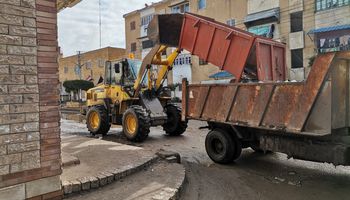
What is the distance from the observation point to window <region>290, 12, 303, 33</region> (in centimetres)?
2559

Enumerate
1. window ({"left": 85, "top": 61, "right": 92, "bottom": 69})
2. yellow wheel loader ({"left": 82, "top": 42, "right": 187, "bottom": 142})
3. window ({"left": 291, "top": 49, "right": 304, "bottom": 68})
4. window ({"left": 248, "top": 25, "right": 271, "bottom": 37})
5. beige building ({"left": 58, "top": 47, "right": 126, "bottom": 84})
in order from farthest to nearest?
window ({"left": 85, "top": 61, "right": 92, "bottom": 69}) → beige building ({"left": 58, "top": 47, "right": 126, "bottom": 84}) → window ({"left": 248, "top": 25, "right": 271, "bottom": 37}) → window ({"left": 291, "top": 49, "right": 304, "bottom": 68}) → yellow wheel loader ({"left": 82, "top": 42, "right": 187, "bottom": 142})

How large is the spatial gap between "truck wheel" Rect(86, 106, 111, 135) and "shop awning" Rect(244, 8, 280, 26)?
62.8ft

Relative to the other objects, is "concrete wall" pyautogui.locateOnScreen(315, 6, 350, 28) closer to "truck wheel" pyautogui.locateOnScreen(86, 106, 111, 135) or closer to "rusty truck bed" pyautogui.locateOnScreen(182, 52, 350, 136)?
"truck wheel" pyautogui.locateOnScreen(86, 106, 111, 135)

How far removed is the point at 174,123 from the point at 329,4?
1780 centimetres

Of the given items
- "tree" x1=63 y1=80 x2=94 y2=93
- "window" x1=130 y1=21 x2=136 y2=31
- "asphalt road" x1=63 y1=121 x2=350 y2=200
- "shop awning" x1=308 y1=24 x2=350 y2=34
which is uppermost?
"window" x1=130 y1=21 x2=136 y2=31

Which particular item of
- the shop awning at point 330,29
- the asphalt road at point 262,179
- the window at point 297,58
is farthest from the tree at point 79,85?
the asphalt road at point 262,179

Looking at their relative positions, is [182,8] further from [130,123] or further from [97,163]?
[97,163]

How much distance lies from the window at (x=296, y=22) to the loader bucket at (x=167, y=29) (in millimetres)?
19227

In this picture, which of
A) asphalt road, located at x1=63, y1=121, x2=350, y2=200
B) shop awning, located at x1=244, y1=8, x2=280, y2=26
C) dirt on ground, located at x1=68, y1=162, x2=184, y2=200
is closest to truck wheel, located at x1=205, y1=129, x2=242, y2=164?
asphalt road, located at x1=63, y1=121, x2=350, y2=200

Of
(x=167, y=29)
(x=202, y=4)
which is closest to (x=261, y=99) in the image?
(x=167, y=29)

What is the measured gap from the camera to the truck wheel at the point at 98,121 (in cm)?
1223

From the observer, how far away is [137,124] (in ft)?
33.8

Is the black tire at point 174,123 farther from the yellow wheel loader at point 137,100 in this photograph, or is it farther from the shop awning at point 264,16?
the shop awning at point 264,16

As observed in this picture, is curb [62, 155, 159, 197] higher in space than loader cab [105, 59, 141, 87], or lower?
lower
